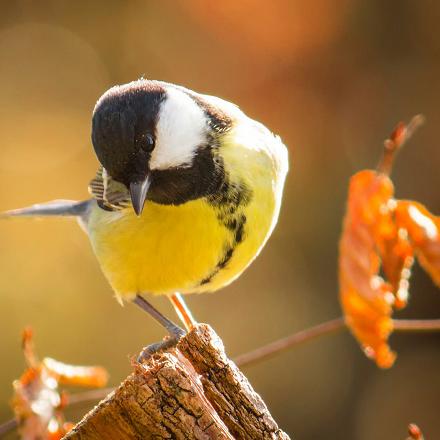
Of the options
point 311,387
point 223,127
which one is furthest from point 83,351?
point 223,127

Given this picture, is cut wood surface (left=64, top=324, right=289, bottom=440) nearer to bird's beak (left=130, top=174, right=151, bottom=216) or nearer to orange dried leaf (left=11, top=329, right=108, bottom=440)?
orange dried leaf (left=11, top=329, right=108, bottom=440)

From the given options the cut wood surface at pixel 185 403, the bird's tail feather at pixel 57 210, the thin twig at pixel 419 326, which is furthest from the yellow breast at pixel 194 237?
the cut wood surface at pixel 185 403

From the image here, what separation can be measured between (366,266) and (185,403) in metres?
0.81

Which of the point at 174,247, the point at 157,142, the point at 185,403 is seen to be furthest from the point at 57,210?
the point at 185,403

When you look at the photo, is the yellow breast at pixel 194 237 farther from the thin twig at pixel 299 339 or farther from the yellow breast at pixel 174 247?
the thin twig at pixel 299 339

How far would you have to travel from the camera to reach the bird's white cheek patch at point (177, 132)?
221 cm

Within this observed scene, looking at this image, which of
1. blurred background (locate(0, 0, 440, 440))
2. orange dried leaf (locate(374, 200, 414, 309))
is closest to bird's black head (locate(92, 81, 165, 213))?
orange dried leaf (locate(374, 200, 414, 309))

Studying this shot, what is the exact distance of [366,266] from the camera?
7.35ft

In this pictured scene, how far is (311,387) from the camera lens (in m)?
4.54

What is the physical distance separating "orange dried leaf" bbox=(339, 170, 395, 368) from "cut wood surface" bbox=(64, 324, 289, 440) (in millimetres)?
662

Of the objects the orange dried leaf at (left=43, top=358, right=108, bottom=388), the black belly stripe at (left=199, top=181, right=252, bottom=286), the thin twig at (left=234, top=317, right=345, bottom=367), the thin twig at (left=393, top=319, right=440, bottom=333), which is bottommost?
the orange dried leaf at (left=43, top=358, right=108, bottom=388)

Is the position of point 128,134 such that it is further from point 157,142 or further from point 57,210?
point 57,210

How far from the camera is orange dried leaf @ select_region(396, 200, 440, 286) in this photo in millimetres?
2201

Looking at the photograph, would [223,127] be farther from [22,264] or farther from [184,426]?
[22,264]
